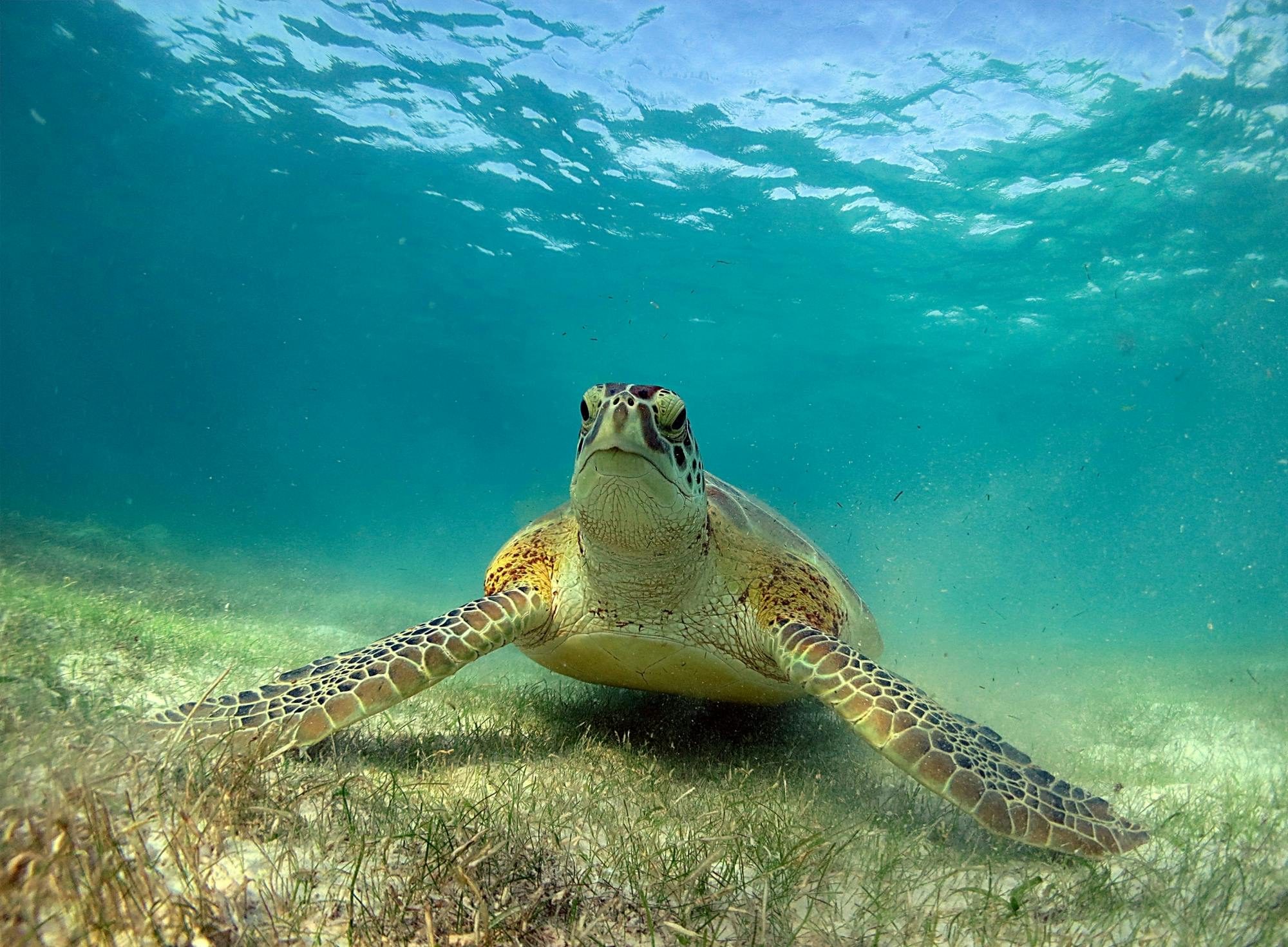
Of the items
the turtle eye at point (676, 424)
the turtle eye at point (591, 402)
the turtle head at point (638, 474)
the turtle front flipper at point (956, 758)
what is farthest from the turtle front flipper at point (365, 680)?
the turtle front flipper at point (956, 758)

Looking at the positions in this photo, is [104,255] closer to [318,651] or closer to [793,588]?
[318,651]

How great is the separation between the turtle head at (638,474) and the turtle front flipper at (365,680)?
2.38 feet

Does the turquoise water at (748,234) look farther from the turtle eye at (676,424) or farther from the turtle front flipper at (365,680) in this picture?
the turtle eye at (676,424)

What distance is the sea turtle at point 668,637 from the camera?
8.42 ft

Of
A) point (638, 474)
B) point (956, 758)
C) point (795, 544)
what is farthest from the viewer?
point (795, 544)

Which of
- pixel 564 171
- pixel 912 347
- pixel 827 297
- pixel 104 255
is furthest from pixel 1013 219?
pixel 104 255

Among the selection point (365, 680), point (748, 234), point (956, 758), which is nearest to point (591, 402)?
point (365, 680)

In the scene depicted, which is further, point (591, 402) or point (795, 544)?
point (795, 544)

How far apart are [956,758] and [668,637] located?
5.08ft

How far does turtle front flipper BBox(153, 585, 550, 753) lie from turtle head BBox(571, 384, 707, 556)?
72cm

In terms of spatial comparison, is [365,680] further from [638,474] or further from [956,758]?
[956,758]

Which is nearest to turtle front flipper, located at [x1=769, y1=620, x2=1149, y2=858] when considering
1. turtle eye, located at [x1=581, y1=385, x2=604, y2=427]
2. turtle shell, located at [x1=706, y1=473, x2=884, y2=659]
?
turtle shell, located at [x1=706, y1=473, x2=884, y2=659]

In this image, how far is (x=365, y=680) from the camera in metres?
2.89

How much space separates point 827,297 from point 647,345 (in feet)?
45.5
